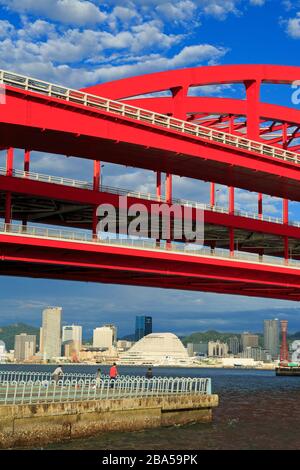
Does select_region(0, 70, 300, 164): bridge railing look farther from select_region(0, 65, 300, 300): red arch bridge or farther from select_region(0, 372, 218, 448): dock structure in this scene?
select_region(0, 372, 218, 448): dock structure

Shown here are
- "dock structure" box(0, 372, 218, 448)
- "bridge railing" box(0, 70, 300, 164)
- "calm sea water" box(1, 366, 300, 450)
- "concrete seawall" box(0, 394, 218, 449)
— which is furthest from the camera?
"bridge railing" box(0, 70, 300, 164)

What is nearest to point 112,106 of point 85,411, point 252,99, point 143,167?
point 143,167

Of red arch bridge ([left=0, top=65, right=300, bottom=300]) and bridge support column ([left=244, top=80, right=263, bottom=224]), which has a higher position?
bridge support column ([left=244, top=80, right=263, bottom=224])

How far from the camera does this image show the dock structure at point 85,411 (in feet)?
78.8

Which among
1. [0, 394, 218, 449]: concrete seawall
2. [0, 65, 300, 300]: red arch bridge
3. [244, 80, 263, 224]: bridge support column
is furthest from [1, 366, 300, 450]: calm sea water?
[244, 80, 263, 224]: bridge support column

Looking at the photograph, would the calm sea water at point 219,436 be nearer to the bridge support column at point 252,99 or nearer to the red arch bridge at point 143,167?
the red arch bridge at point 143,167

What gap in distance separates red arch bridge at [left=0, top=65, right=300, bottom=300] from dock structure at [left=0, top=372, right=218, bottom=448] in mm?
12272

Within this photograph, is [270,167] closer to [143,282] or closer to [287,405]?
[143,282]

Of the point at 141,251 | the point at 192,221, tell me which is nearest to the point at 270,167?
the point at 192,221

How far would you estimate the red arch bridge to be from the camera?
3812 centimetres

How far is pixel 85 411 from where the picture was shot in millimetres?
26812

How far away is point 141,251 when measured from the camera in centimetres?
4372

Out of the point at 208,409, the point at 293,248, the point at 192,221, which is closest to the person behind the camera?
the point at 208,409

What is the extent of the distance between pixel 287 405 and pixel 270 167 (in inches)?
724
